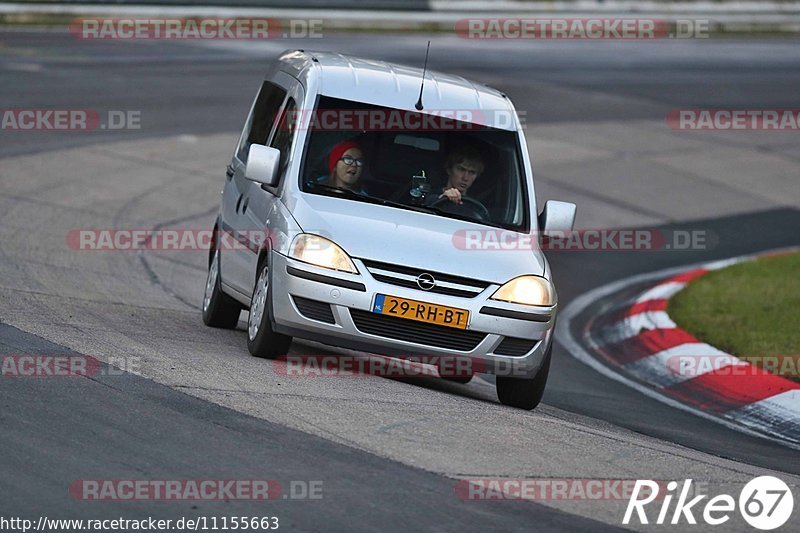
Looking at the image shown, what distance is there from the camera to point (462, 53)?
3122 centimetres

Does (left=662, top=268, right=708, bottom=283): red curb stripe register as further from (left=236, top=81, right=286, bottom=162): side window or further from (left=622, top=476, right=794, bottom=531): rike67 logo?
(left=622, top=476, right=794, bottom=531): rike67 logo

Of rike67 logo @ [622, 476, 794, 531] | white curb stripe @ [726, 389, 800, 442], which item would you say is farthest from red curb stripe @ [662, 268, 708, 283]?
rike67 logo @ [622, 476, 794, 531]

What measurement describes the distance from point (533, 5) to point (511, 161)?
93.6 feet

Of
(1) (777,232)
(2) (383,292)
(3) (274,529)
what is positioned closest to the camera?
(3) (274,529)

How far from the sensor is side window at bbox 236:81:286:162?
10.2m

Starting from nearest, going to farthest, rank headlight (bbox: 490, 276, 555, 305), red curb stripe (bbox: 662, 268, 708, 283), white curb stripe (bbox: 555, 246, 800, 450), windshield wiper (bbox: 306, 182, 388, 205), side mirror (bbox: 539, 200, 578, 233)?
headlight (bbox: 490, 276, 555, 305) → windshield wiper (bbox: 306, 182, 388, 205) → side mirror (bbox: 539, 200, 578, 233) → white curb stripe (bbox: 555, 246, 800, 450) → red curb stripe (bbox: 662, 268, 708, 283)

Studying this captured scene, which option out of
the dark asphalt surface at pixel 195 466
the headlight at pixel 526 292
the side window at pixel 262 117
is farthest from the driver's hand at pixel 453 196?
the dark asphalt surface at pixel 195 466

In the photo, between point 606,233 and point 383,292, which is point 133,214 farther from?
point 383,292

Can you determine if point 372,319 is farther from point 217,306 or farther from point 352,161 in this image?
point 217,306

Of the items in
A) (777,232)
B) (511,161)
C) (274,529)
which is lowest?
(777,232)

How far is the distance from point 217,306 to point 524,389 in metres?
2.54

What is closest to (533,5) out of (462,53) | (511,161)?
(462,53)

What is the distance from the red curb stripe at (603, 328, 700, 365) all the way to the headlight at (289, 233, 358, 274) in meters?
4.21

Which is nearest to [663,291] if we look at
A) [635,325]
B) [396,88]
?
[635,325]
